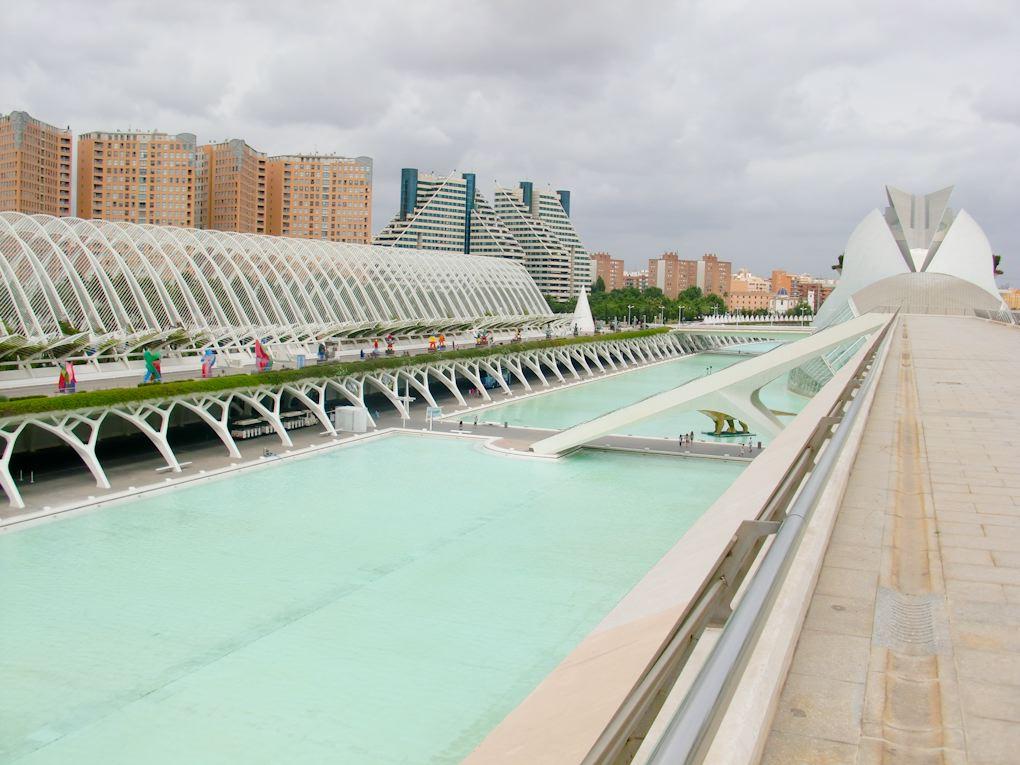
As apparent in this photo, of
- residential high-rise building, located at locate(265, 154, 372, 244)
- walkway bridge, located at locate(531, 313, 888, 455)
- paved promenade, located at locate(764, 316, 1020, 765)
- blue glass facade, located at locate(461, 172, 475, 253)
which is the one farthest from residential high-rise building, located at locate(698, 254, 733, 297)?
paved promenade, located at locate(764, 316, 1020, 765)

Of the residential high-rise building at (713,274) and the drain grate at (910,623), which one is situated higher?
the residential high-rise building at (713,274)

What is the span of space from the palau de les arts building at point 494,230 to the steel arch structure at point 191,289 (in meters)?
62.0

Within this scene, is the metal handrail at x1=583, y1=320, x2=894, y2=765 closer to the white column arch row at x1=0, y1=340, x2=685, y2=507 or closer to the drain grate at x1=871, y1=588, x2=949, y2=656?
the drain grate at x1=871, y1=588, x2=949, y2=656

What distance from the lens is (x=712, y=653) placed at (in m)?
1.89

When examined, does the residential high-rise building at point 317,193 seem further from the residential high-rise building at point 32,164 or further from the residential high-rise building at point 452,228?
the residential high-rise building at point 32,164

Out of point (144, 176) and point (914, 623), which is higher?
point (144, 176)

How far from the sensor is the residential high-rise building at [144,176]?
87688mm

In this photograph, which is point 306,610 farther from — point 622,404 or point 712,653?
point 622,404

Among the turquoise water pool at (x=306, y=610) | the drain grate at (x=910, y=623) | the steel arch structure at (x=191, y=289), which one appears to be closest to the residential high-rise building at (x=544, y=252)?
the steel arch structure at (x=191, y=289)

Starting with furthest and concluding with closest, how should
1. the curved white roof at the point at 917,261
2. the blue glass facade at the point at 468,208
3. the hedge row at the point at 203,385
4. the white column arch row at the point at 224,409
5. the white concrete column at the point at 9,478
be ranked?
the blue glass facade at the point at 468,208
the curved white roof at the point at 917,261
the white column arch row at the point at 224,409
the hedge row at the point at 203,385
the white concrete column at the point at 9,478

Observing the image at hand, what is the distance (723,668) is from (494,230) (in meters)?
125

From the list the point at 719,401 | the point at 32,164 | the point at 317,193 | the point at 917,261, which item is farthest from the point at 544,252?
the point at 719,401

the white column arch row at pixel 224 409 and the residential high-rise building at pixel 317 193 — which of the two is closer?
the white column arch row at pixel 224 409

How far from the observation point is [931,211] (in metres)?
59.7
